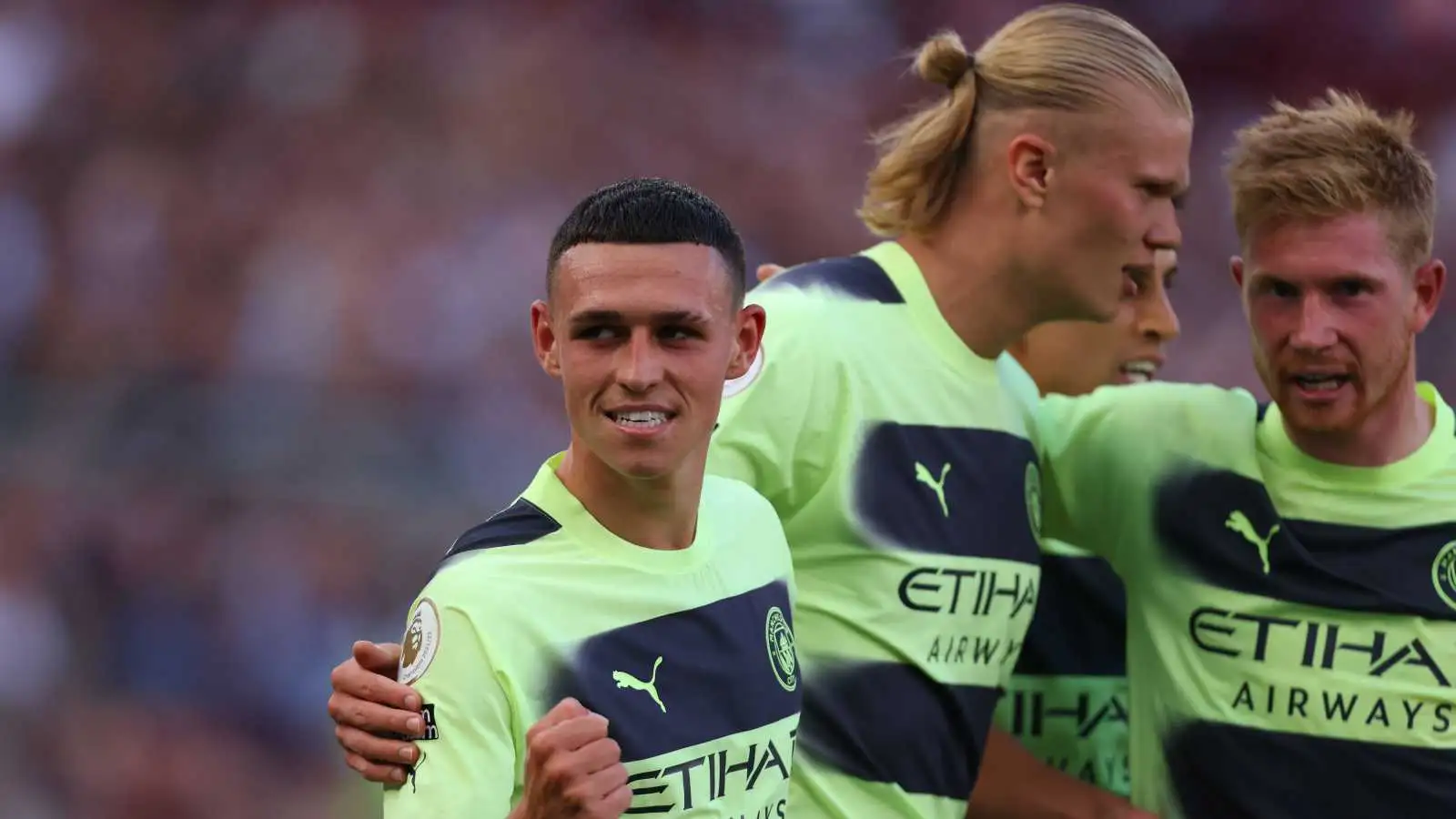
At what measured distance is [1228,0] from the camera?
742 cm

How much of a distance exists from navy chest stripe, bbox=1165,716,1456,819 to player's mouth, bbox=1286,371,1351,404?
0.58m

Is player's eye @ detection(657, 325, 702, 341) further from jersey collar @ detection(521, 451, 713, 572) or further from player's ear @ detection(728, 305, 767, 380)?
jersey collar @ detection(521, 451, 713, 572)

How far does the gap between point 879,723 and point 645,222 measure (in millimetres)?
1096

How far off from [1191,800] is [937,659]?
1.92 ft

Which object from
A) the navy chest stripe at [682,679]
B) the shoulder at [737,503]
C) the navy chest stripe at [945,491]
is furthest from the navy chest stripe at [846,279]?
the navy chest stripe at [682,679]

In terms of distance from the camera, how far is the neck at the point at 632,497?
2404mm

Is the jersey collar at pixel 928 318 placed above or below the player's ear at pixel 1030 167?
below

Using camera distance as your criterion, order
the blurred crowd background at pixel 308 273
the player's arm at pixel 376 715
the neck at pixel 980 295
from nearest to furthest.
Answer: the player's arm at pixel 376 715 → the neck at pixel 980 295 → the blurred crowd background at pixel 308 273

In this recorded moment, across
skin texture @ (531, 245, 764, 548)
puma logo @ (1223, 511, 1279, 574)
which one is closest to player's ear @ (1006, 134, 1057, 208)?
puma logo @ (1223, 511, 1279, 574)

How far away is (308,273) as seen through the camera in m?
6.47

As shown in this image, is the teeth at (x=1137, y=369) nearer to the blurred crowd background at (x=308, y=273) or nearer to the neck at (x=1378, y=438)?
the neck at (x=1378, y=438)

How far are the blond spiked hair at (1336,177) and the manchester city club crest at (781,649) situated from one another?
127 centimetres

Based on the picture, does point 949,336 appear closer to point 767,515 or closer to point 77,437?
point 767,515

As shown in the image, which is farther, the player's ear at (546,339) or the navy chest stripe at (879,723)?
the navy chest stripe at (879,723)
